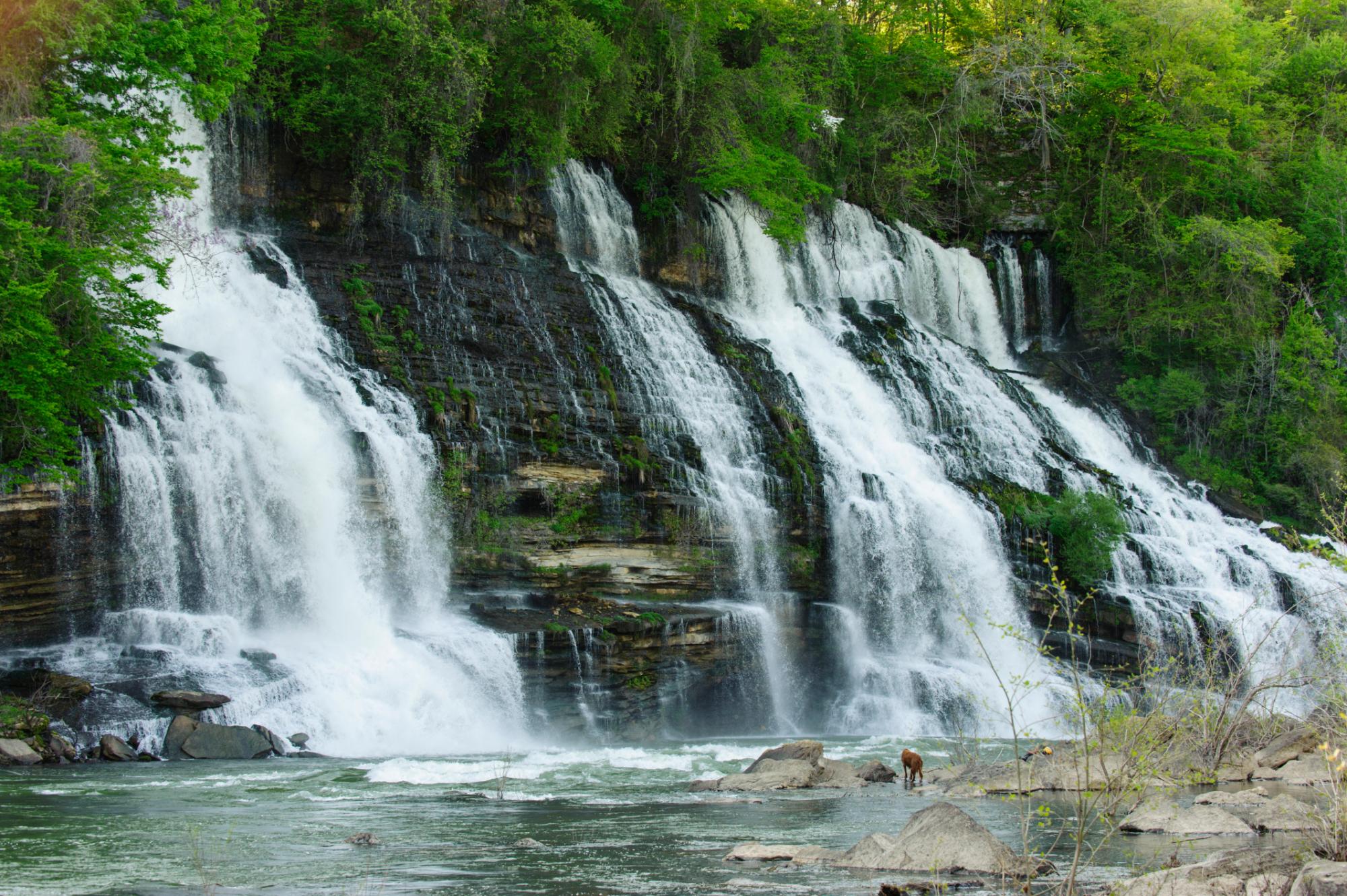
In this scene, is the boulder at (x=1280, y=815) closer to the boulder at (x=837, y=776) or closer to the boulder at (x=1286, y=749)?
the boulder at (x=1286, y=749)

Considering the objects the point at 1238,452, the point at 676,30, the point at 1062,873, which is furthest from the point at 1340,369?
the point at 1062,873

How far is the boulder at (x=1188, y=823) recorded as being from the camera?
984 cm

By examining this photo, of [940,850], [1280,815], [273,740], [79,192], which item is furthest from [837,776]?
[79,192]

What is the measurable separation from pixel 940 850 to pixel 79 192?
51.0 ft

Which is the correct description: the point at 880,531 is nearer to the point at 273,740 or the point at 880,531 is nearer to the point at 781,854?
the point at 273,740

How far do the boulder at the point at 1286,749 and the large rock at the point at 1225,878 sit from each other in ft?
25.5

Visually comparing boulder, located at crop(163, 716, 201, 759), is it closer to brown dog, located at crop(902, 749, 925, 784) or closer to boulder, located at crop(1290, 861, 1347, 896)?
brown dog, located at crop(902, 749, 925, 784)

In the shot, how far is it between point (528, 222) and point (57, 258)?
14139 millimetres

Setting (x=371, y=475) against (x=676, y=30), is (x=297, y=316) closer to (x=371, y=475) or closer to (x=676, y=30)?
(x=371, y=475)

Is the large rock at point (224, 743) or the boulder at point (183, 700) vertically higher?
the boulder at point (183, 700)

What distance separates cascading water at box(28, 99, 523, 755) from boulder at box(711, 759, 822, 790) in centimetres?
607

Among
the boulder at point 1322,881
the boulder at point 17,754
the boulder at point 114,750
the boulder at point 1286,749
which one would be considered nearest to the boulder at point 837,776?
the boulder at point 1286,749

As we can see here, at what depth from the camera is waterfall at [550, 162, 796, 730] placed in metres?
23.5

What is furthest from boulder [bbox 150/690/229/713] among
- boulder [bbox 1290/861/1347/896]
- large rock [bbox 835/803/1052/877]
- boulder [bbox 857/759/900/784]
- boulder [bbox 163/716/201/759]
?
boulder [bbox 1290/861/1347/896]
